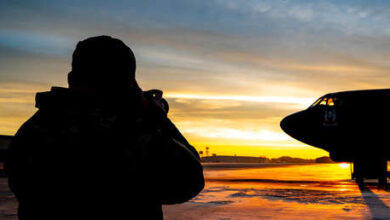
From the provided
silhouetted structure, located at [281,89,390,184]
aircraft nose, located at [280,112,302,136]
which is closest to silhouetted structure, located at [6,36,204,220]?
silhouetted structure, located at [281,89,390,184]

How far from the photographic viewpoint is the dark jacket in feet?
6.18

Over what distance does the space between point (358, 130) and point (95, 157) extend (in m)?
17.8

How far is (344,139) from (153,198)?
1755 cm

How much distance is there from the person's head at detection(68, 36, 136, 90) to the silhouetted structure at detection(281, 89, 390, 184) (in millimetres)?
17557

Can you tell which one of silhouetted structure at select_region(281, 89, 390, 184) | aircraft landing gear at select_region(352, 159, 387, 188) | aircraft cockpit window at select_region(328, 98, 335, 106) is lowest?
aircraft landing gear at select_region(352, 159, 387, 188)

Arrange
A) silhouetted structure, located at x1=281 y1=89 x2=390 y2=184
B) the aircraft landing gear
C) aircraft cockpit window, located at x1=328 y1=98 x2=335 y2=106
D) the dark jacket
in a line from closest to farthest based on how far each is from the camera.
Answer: the dark jacket, silhouetted structure, located at x1=281 y1=89 x2=390 y2=184, the aircraft landing gear, aircraft cockpit window, located at x1=328 y1=98 x2=335 y2=106

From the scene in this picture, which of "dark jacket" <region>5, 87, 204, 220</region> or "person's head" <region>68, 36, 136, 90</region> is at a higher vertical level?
"person's head" <region>68, 36, 136, 90</region>

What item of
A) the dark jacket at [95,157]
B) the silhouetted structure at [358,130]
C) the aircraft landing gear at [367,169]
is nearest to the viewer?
the dark jacket at [95,157]

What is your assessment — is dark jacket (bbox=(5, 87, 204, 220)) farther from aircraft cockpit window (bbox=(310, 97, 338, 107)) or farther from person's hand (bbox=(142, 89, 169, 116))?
aircraft cockpit window (bbox=(310, 97, 338, 107))

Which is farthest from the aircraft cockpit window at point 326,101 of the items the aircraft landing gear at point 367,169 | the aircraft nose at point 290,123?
the aircraft landing gear at point 367,169

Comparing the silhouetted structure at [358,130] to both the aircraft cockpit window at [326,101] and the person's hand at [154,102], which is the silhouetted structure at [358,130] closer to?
→ the aircraft cockpit window at [326,101]

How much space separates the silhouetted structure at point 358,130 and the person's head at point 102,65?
17557mm

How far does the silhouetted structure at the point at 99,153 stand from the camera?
1884mm

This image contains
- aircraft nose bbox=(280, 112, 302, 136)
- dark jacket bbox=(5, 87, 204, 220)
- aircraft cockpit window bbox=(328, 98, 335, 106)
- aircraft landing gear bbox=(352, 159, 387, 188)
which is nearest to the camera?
dark jacket bbox=(5, 87, 204, 220)
